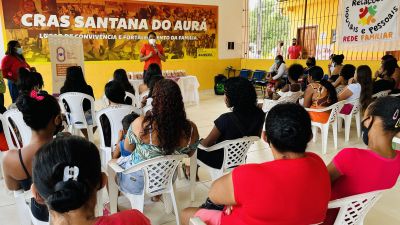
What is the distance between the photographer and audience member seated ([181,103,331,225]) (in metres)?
1.15

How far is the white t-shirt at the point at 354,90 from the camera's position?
4.24 metres

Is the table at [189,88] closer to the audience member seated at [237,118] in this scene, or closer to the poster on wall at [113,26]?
the poster on wall at [113,26]

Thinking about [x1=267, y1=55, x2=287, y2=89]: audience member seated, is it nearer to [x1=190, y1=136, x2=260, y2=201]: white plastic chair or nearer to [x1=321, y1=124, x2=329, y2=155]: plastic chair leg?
[x1=321, y1=124, x2=329, y2=155]: plastic chair leg

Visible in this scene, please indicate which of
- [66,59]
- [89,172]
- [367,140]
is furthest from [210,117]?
[89,172]

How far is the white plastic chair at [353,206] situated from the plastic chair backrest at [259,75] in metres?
7.60

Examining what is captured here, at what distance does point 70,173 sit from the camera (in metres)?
0.90

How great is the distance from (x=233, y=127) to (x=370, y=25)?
5454 millimetres

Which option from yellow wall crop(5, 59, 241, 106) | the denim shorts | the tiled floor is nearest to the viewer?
the denim shorts

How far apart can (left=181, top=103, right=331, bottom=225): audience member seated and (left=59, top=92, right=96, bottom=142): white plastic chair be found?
9.46ft

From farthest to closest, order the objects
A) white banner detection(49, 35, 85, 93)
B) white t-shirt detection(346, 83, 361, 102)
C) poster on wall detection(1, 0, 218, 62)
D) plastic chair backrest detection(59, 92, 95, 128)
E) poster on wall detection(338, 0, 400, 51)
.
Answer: poster on wall detection(1, 0, 218, 62) → poster on wall detection(338, 0, 400, 51) → white banner detection(49, 35, 85, 93) → white t-shirt detection(346, 83, 361, 102) → plastic chair backrest detection(59, 92, 95, 128)

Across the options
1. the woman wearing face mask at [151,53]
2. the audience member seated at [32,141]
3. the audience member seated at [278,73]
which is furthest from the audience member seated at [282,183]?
the audience member seated at [278,73]

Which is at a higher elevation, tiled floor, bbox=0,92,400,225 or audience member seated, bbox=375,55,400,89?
audience member seated, bbox=375,55,400,89

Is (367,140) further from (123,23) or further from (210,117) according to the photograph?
(123,23)

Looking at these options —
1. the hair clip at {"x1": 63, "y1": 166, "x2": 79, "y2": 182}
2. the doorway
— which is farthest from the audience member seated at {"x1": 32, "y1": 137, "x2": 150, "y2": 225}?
the doorway
